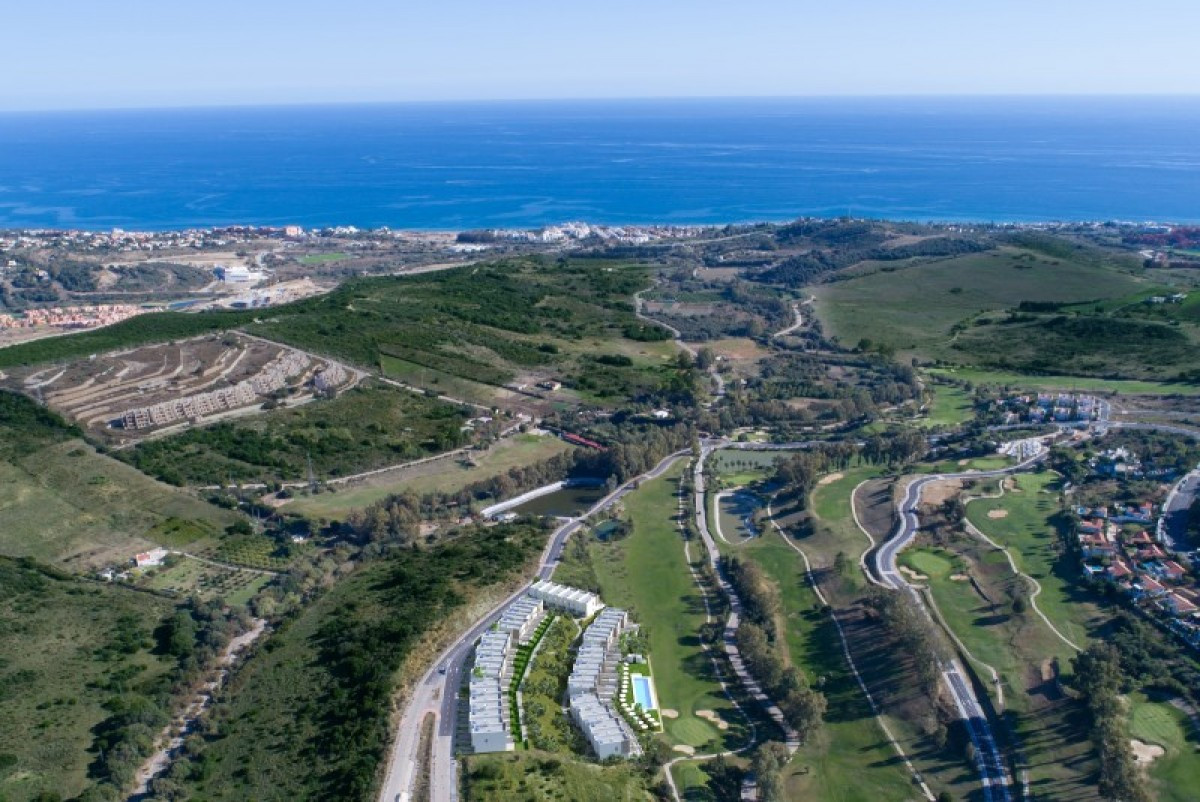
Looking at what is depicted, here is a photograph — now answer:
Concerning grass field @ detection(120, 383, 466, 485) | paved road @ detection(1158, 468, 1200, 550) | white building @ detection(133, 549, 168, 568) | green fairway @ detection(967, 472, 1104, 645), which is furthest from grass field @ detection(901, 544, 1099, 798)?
white building @ detection(133, 549, 168, 568)

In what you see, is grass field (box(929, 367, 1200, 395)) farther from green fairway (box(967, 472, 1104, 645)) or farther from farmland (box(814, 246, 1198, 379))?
green fairway (box(967, 472, 1104, 645))

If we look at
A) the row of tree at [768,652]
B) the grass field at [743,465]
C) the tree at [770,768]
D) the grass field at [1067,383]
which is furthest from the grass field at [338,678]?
the grass field at [1067,383]

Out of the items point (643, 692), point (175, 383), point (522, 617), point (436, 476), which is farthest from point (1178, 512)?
point (175, 383)

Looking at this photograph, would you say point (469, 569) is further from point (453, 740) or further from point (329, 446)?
point (329, 446)

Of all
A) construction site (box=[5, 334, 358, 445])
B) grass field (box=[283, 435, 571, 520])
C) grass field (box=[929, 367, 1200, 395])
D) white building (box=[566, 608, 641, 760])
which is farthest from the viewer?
grass field (box=[929, 367, 1200, 395])

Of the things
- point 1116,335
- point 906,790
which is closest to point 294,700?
point 906,790

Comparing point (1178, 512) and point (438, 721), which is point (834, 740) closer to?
point (438, 721)

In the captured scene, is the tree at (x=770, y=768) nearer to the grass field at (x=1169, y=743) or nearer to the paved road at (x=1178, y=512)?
the grass field at (x=1169, y=743)
